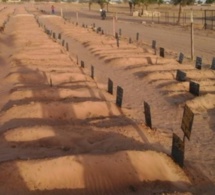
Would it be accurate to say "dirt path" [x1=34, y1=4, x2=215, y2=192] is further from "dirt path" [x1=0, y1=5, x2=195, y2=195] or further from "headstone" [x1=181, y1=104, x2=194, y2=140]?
"headstone" [x1=181, y1=104, x2=194, y2=140]

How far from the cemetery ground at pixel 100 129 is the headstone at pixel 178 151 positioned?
12 centimetres

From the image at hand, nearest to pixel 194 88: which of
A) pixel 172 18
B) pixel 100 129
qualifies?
pixel 100 129

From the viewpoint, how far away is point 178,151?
7754 mm

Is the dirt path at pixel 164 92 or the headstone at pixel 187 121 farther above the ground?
the headstone at pixel 187 121

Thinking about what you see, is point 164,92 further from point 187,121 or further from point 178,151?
point 187,121

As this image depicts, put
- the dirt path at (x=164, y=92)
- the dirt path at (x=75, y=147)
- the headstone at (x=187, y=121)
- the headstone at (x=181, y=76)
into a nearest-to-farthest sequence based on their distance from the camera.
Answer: the dirt path at (x=75, y=147) < the headstone at (x=187, y=121) < the dirt path at (x=164, y=92) < the headstone at (x=181, y=76)

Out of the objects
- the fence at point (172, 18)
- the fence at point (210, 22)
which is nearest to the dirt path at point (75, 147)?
the fence at point (210, 22)

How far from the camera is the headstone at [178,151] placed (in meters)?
7.66

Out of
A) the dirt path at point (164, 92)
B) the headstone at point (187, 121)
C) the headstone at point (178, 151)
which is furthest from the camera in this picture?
the dirt path at point (164, 92)

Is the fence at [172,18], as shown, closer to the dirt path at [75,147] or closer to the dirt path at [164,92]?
the dirt path at [164,92]

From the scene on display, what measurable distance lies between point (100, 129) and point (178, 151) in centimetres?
228

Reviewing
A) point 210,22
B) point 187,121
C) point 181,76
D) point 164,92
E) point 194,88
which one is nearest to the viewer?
point 187,121

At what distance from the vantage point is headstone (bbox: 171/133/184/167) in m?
7.66

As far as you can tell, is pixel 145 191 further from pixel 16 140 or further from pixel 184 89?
pixel 184 89
